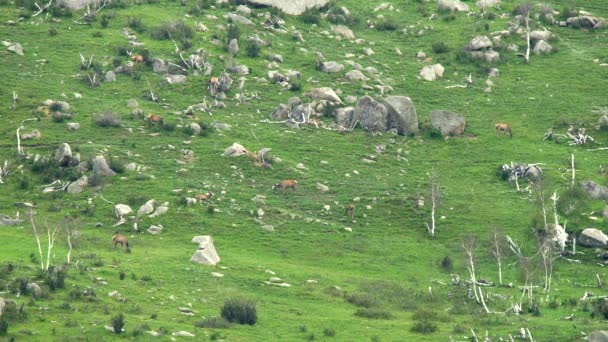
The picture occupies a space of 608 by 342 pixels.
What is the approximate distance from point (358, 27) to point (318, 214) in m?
27.3

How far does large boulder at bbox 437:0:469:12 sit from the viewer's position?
90.8 m

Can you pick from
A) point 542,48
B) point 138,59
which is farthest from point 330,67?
point 542,48

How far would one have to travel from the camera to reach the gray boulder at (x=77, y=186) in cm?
6288

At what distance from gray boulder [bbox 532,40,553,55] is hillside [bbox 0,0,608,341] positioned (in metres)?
0.14

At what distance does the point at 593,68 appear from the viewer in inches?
3280

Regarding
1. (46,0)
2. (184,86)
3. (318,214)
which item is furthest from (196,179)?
(46,0)

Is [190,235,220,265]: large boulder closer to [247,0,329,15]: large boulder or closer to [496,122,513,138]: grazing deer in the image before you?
[496,122,513,138]: grazing deer

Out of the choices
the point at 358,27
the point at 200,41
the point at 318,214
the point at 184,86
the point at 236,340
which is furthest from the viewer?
the point at 358,27

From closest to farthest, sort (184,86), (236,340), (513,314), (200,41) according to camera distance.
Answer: (236,340), (513,314), (184,86), (200,41)

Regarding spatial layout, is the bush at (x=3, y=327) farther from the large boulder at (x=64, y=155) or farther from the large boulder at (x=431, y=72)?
the large boulder at (x=431, y=72)

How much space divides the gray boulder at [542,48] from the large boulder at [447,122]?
1332cm

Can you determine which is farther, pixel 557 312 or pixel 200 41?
pixel 200 41

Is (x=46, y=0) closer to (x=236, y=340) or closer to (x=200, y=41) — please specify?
(x=200, y=41)

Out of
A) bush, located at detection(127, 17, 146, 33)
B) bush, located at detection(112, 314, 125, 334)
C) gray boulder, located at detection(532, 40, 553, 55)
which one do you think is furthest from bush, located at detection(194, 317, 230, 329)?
gray boulder, located at detection(532, 40, 553, 55)
